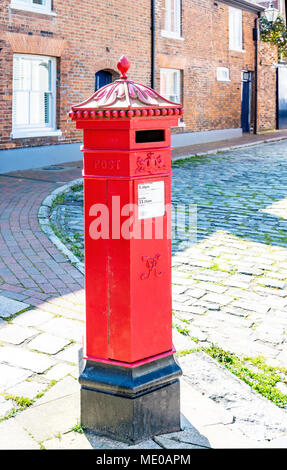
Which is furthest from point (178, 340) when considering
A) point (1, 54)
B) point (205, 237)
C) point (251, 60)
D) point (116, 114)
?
point (251, 60)

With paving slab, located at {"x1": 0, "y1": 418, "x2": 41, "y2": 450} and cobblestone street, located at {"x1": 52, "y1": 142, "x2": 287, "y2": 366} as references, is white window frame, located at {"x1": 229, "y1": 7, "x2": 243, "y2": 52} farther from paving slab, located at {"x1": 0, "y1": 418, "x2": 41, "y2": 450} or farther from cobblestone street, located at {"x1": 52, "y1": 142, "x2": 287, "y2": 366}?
paving slab, located at {"x1": 0, "y1": 418, "x2": 41, "y2": 450}

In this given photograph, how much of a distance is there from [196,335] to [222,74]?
65.2 feet

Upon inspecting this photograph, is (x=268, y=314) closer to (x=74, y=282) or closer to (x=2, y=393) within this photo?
(x=74, y=282)

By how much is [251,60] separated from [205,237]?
772 inches

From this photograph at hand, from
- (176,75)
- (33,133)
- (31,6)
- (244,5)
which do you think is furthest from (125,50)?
(244,5)

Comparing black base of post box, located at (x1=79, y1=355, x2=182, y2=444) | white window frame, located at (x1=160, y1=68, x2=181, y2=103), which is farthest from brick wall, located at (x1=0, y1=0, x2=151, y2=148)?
black base of post box, located at (x1=79, y1=355, x2=182, y2=444)

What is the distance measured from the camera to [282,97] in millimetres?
27953

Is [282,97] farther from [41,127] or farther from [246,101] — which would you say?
[41,127]

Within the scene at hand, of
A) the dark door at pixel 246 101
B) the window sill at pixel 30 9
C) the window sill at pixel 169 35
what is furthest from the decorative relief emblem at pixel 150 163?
the dark door at pixel 246 101

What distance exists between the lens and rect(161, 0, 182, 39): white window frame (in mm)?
18406

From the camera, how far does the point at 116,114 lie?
8.54ft

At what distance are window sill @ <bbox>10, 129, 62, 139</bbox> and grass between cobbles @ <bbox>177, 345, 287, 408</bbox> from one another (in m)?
10.2

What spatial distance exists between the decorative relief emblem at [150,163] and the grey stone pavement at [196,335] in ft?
4.80

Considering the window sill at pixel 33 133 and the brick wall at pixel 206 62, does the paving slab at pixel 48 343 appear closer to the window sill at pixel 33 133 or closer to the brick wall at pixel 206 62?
the window sill at pixel 33 133
